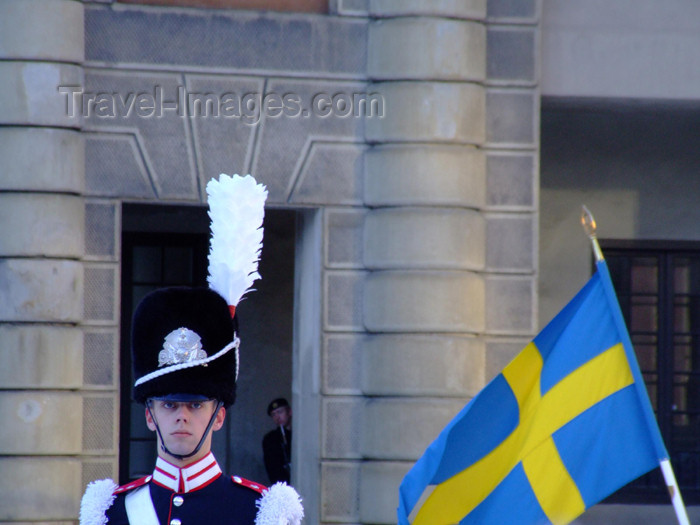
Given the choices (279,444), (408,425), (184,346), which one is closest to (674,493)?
(184,346)

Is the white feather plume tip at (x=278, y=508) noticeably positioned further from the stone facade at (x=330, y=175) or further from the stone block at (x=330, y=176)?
the stone block at (x=330, y=176)

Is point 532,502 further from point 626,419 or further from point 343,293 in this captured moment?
point 343,293

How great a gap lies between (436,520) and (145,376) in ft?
5.82

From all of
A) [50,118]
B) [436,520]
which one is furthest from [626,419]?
[50,118]

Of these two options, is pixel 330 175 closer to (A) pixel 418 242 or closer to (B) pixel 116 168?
(A) pixel 418 242

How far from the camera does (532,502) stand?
5.34 metres

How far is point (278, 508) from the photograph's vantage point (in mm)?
4301

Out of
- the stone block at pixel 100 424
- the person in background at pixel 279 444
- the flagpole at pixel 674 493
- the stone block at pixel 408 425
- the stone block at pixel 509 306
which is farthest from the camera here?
the person in background at pixel 279 444

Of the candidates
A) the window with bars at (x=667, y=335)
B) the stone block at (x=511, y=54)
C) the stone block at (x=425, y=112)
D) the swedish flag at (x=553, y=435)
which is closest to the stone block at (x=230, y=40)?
the stone block at (x=425, y=112)

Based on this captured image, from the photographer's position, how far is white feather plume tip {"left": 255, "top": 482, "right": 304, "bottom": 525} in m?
4.28

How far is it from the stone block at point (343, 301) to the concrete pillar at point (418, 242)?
7 centimetres

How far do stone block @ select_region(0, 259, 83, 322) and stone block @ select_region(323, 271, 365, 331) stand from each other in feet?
5.63

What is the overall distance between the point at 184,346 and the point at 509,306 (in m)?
5.45

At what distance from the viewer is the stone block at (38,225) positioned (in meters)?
8.88
